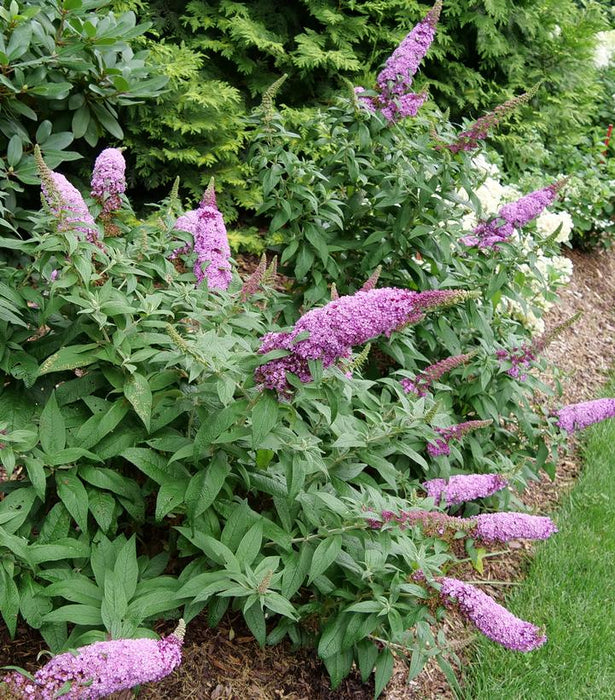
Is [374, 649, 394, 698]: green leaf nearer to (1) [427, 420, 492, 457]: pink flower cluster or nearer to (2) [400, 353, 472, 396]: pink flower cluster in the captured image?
(1) [427, 420, 492, 457]: pink flower cluster

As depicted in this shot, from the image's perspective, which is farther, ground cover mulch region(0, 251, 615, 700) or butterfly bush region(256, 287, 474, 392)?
ground cover mulch region(0, 251, 615, 700)

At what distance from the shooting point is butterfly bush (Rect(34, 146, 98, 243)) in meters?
2.31

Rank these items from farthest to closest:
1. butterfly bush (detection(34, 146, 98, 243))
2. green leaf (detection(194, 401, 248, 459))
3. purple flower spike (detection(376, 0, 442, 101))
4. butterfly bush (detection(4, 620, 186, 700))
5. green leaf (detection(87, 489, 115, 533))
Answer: purple flower spike (detection(376, 0, 442, 101)) < green leaf (detection(87, 489, 115, 533)) < butterfly bush (detection(34, 146, 98, 243)) < green leaf (detection(194, 401, 248, 459)) < butterfly bush (detection(4, 620, 186, 700))

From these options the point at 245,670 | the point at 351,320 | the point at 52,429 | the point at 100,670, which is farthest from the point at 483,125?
the point at 100,670

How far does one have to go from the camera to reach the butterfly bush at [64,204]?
231cm

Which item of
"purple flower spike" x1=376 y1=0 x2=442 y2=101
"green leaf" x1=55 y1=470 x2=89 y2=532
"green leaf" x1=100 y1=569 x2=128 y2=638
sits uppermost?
"purple flower spike" x1=376 y1=0 x2=442 y2=101

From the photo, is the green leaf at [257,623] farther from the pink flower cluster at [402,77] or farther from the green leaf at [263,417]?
the pink flower cluster at [402,77]

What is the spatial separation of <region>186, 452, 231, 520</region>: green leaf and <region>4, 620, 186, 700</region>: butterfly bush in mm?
431

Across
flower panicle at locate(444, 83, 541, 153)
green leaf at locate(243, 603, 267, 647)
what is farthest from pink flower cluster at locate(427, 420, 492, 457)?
flower panicle at locate(444, 83, 541, 153)

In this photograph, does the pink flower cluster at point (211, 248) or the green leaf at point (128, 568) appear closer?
the green leaf at point (128, 568)

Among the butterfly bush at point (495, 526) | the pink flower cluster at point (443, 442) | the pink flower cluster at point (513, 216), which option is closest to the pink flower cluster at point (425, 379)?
the pink flower cluster at point (443, 442)

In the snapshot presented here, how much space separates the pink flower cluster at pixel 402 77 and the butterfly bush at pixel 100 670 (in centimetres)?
250

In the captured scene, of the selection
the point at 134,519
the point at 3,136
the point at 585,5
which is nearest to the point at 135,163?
the point at 3,136

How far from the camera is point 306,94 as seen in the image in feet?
19.9
